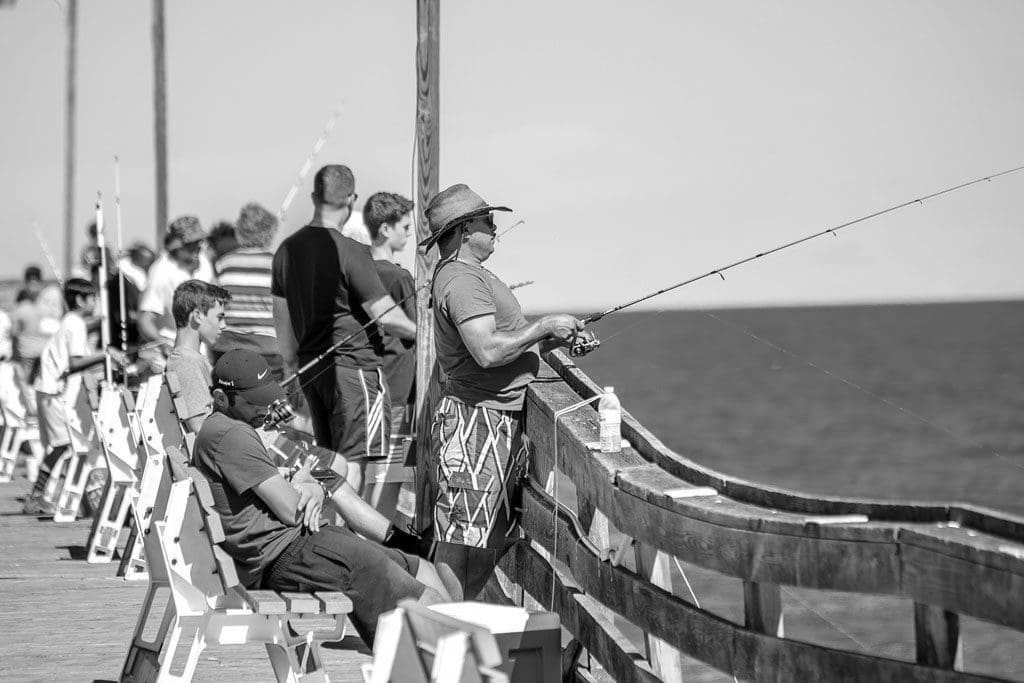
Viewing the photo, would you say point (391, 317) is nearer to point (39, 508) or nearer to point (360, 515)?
point (360, 515)

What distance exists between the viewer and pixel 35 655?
19.2 ft

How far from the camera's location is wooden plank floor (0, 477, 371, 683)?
5.57 m

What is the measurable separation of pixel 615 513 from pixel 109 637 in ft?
10.1

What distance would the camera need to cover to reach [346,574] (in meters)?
4.76

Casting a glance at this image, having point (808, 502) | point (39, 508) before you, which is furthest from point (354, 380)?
point (39, 508)

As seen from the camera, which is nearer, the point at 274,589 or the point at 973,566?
the point at 973,566

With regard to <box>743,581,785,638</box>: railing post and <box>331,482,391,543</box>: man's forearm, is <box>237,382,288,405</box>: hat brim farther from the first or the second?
<box>743,581,785,638</box>: railing post

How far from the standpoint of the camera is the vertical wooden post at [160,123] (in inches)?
597

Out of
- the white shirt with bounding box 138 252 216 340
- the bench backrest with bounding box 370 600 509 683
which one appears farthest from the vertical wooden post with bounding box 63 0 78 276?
the bench backrest with bounding box 370 600 509 683

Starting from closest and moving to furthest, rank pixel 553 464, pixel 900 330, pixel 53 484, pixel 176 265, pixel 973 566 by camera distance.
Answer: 1. pixel 973 566
2. pixel 553 464
3. pixel 176 265
4. pixel 53 484
5. pixel 900 330

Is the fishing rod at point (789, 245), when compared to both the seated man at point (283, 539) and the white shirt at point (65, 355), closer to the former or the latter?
the seated man at point (283, 539)

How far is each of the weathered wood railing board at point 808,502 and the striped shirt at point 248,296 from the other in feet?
10.9

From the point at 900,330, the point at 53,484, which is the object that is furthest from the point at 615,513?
the point at 900,330

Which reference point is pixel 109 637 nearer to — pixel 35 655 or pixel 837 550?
pixel 35 655
